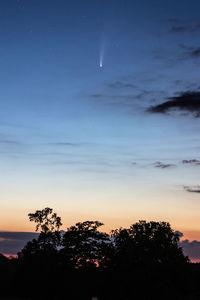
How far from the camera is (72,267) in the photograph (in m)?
60.7

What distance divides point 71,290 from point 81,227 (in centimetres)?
988

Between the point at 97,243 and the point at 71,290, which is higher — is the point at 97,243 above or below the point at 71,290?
above

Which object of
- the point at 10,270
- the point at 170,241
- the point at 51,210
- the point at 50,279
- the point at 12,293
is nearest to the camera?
the point at 170,241

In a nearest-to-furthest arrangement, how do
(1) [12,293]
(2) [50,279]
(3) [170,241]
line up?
(3) [170,241] → (2) [50,279] → (1) [12,293]

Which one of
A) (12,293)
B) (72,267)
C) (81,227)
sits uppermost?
(81,227)

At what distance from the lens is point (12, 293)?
67.4 m

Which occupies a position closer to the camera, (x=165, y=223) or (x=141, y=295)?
(x=141, y=295)

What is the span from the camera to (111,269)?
5669 centimetres

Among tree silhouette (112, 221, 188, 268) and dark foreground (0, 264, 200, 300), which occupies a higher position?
tree silhouette (112, 221, 188, 268)

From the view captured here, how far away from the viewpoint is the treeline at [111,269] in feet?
172

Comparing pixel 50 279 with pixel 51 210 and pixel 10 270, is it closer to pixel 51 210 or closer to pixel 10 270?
pixel 10 270

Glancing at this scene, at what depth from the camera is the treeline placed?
5234 centimetres

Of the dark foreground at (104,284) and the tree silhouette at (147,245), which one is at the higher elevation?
the tree silhouette at (147,245)

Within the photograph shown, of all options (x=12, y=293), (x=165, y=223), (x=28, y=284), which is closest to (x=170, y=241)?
(x=165, y=223)
